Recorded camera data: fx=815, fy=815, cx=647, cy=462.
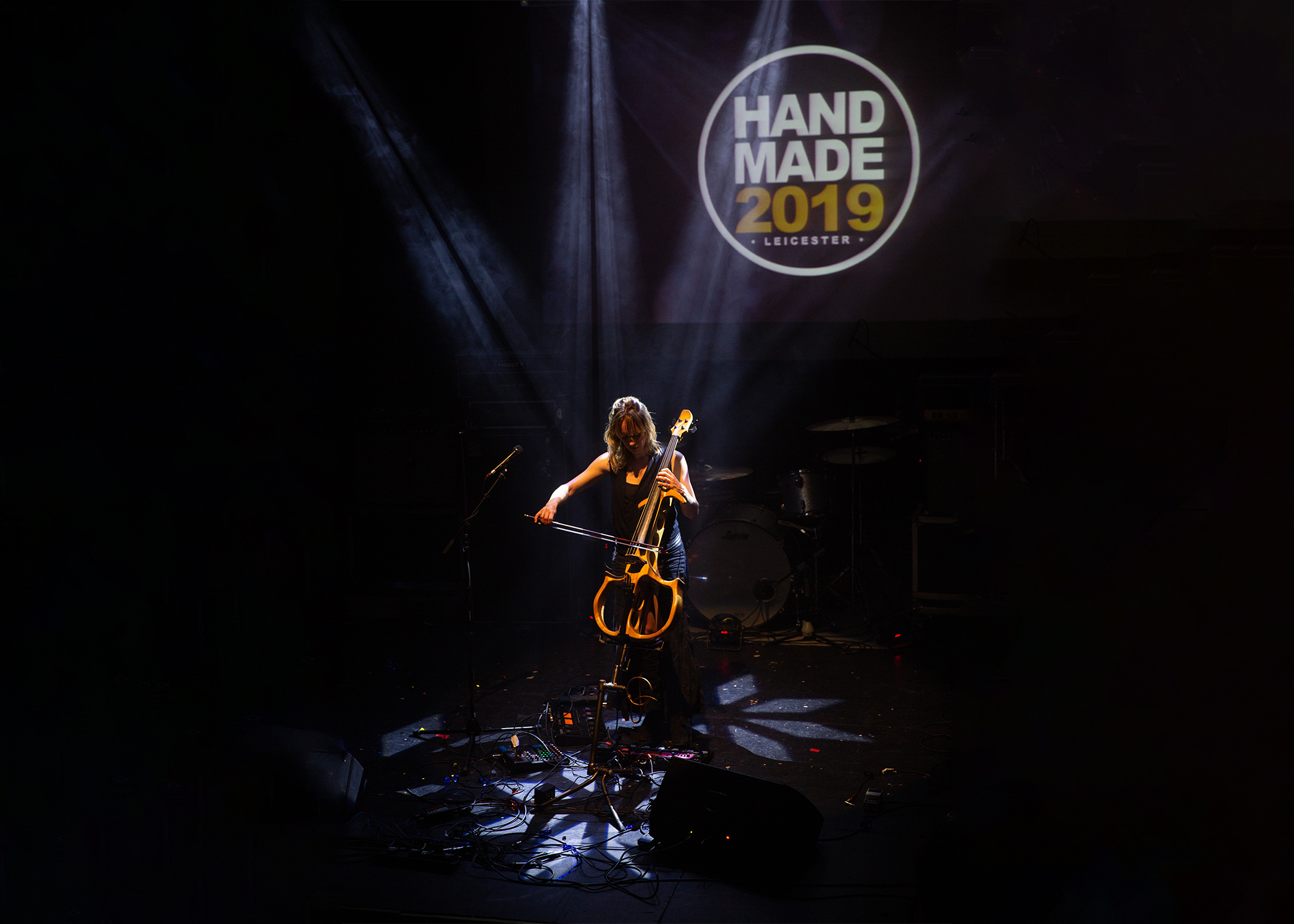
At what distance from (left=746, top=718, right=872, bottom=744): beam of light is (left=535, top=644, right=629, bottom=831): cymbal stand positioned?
1.00 meters

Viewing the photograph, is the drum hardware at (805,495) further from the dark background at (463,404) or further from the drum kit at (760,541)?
the dark background at (463,404)

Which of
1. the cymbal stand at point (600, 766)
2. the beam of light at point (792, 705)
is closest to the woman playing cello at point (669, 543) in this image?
the cymbal stand at point (600, 766)

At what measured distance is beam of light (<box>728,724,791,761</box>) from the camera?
13.3ft

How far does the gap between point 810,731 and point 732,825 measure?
158cm

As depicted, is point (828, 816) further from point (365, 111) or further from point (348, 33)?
point (348, 33)

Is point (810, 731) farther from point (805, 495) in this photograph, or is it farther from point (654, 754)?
point (805, 495)

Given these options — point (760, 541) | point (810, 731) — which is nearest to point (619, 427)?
point (810, 731)

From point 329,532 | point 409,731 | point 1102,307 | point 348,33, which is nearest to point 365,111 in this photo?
point 348,33

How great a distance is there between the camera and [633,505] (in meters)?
3.97

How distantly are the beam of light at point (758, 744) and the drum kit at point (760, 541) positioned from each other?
1.77 meters

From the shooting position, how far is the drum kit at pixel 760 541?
240 inches

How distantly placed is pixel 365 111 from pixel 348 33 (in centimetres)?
58

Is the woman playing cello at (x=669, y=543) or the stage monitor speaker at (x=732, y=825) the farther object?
the woman playing cello at (x=669, y=543)

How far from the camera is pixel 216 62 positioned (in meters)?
4.77
